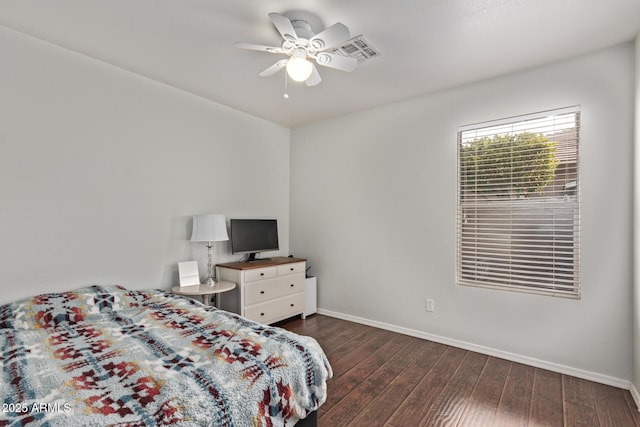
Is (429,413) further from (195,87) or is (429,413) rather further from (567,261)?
(195,87)

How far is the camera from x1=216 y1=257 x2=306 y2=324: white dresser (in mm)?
3342

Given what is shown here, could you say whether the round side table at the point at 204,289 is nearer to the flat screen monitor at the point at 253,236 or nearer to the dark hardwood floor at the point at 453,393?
the flat screen monitor at the point at 253,236

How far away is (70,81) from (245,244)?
220cm

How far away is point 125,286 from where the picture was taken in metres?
2.88

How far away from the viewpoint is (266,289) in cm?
354

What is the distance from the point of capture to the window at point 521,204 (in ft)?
8.58

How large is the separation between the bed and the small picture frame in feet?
3.02

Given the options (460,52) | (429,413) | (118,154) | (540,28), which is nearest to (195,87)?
(118,154)

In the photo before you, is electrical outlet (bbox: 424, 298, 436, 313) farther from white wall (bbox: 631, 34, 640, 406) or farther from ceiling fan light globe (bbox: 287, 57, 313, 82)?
ceiling fan light globe (bbox: 287, 57, 313, 82)

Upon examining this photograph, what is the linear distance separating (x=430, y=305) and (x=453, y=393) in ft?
3.55

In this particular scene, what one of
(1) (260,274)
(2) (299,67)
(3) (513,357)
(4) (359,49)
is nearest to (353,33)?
(4) (359,49)

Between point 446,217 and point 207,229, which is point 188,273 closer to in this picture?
point 207,229

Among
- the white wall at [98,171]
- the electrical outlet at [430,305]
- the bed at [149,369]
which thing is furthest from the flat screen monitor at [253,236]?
the electrical outlet at [430,305]

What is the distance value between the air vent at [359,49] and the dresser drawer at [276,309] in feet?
8.62
